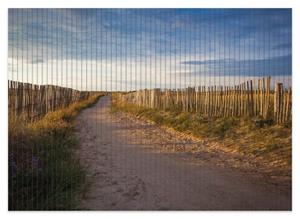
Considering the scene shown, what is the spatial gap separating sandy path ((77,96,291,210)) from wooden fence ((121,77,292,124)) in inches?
115

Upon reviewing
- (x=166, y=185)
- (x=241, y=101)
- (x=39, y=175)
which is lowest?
(x=166, y=185)

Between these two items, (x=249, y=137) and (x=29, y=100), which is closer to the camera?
(x=249, y=137)

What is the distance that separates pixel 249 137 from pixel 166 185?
137 inches

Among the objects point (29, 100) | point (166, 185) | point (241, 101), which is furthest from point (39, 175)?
point (241, 101)

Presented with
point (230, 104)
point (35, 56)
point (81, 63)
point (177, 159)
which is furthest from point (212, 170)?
point (230, 104)

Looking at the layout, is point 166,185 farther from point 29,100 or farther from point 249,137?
point 29,100

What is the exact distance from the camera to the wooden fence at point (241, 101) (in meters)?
8.42

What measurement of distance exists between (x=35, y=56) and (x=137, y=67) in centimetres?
168

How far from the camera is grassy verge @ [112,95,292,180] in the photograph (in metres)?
6.21

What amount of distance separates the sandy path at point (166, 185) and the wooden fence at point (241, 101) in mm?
2911

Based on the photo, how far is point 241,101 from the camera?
10.0 metres

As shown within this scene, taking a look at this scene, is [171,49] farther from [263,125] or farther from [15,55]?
[263,125]

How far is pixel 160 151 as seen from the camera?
24.6 ft

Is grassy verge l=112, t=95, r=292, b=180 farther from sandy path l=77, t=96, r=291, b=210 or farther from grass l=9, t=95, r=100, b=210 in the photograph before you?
grass l=9, t=95, r=100, b=210
